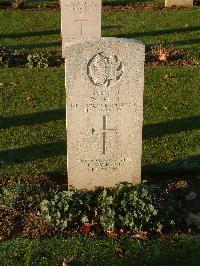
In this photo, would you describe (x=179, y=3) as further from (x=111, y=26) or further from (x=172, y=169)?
(x=172, y=169)

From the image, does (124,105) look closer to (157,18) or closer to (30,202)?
(30,202)

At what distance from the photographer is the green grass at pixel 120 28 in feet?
47.6

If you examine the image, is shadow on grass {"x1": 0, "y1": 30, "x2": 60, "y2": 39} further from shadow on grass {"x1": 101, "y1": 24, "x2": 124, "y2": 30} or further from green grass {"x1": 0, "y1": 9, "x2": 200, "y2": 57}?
shadow on grass {"x1": 101, "y1": 24, "x2": 124, "y2": 30}

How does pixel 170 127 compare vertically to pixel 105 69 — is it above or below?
below

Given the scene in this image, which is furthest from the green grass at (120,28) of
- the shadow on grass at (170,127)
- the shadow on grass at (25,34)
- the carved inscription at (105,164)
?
the carved inscription at (105,164)

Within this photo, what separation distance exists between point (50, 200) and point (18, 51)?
788 centimetres

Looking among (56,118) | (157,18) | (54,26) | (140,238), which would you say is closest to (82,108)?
(140,238)

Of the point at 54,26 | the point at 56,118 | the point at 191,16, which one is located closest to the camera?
the point at 56,118

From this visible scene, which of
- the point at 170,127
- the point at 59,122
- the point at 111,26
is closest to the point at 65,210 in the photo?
the point at 59,122

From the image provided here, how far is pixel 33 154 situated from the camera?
7910mm

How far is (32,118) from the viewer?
922cm

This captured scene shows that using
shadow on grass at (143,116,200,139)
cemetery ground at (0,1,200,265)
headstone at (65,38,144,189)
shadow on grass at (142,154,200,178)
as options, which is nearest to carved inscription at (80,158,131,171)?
headstone at (65,38,144,189)

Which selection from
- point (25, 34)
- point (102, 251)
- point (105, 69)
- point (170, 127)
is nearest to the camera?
point (102, 251)

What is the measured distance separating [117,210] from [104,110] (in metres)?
1.24
